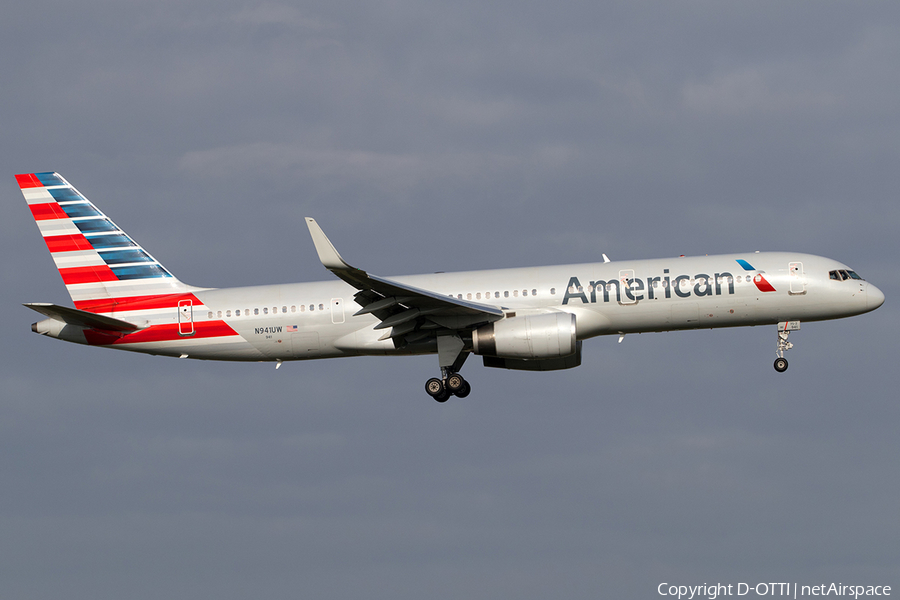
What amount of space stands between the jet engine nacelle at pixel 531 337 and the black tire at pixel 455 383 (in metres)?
2.13

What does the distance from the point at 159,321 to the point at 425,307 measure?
1127 cm

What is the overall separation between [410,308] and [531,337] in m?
4.48

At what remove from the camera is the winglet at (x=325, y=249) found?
32.0m

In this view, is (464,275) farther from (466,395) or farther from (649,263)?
(649,263)

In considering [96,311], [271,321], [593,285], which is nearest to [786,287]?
[593,285]

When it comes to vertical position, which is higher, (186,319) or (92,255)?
(92,255)

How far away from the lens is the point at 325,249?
32219 millimetres

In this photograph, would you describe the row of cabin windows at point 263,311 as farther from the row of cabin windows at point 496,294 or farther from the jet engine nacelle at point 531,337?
the jet engine nacelle at point 531,337

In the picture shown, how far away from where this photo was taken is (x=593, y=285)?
3750cm

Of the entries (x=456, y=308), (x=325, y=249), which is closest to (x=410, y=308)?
(x=456, y=308)

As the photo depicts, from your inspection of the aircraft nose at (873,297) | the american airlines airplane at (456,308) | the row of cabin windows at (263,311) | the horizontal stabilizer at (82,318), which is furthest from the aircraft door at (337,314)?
the aircraft nose at (873,297)

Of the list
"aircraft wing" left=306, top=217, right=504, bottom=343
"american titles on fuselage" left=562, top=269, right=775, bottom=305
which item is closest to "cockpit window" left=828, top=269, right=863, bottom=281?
"american titles on fuselage" left=562, top=269, right=775, bottom=305

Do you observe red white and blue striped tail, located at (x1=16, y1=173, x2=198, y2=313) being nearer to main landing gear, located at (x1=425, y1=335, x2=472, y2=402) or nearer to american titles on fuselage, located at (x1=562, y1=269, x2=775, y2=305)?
main landing gear, located at (x1=425, y1=335, x2=472, y2=402)

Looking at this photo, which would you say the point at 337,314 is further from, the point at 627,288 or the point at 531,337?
the point at 627,288
